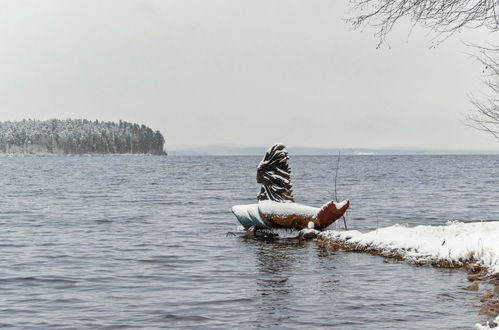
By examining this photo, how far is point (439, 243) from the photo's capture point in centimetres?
1738

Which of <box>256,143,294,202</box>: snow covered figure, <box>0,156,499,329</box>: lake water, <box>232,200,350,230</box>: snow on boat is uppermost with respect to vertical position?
<box>256,143,294,202</box>: snow covered figure

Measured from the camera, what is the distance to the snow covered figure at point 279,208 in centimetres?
2244

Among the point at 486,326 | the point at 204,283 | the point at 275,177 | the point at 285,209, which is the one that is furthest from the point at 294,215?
the point at 486,326

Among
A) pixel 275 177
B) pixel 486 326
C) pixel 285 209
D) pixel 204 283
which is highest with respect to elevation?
pixel 275 177

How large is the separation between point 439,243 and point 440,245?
287 millimetres

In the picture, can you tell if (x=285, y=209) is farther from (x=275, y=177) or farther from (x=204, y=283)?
(x=204, y=283)

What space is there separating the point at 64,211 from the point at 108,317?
2652 centimetres

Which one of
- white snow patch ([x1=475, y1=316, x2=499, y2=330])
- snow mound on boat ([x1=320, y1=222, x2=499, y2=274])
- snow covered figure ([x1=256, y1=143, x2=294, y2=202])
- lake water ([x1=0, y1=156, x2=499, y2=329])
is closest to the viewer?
white snow patch ([x1=475, y1=316, x2=499, y2=330])

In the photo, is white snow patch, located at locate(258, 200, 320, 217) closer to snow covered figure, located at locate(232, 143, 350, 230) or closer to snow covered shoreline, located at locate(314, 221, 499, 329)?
snow covered figure, located at locate(232, 143, 350, 230)

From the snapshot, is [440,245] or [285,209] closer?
[440,245]

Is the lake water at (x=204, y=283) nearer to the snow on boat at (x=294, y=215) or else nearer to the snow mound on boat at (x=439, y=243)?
the snow mound on boat at (x=439, y=243)

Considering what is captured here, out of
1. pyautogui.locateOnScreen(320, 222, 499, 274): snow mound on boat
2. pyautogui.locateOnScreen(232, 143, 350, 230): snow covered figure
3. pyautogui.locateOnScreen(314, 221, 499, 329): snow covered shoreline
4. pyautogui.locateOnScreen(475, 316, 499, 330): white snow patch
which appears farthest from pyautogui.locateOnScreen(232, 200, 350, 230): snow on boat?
pyautogui.locateOnScreen(475, 316, 499, 330): white snow patch

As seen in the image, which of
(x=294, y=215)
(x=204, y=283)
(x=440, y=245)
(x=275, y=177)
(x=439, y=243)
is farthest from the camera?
(x=275, y=177)

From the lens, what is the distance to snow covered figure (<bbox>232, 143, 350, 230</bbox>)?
22438 mm
